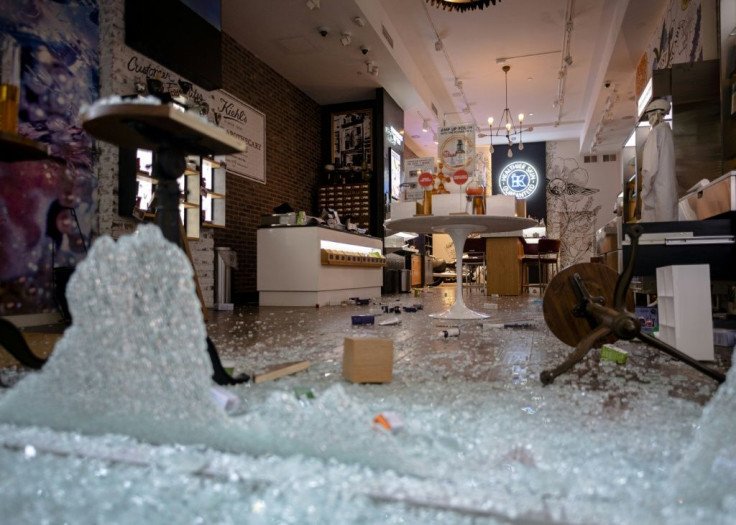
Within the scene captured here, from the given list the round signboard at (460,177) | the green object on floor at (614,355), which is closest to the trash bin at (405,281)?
the round signboard at (460,177)

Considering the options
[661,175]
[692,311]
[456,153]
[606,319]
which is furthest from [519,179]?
[606,319]

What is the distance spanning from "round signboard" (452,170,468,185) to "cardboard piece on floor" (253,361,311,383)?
254 cm

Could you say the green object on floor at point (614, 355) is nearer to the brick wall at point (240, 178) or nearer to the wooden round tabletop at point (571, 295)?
the wooden round tabletop at point (571, 295)

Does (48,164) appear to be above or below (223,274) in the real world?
above

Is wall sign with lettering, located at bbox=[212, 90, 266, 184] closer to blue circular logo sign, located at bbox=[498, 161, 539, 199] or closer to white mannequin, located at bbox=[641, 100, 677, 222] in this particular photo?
white mannequin, located at bbox=[641, 100, 677, 222]

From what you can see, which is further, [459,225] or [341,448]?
[459,225]

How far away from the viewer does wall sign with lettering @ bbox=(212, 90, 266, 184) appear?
684 cm

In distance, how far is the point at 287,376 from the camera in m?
1.72

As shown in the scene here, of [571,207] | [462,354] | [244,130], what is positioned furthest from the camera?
[571,207]

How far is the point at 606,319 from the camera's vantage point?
1651 mm

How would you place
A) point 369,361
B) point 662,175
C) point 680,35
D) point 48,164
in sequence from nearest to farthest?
1. point 369,361
2. point 48,164
3. point 662,175
4. point 680,35

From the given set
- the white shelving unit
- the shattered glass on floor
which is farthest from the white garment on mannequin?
the shattered glass on floor

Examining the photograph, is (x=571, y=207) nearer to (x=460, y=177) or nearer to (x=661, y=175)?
(x=661, y=175)

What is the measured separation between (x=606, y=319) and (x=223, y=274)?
196 inches
